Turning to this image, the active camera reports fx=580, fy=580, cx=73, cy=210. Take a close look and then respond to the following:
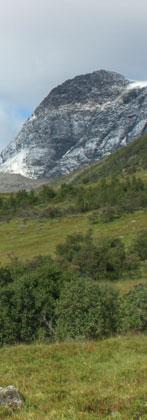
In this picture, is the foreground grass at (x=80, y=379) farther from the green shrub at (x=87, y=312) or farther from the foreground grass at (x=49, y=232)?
the foreground grass at (x=49, y=232)

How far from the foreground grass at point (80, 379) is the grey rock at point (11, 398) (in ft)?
0.66

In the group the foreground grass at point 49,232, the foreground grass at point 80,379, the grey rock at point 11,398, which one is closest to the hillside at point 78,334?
the foreground grass at point 80,379

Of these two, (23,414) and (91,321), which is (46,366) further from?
(91,321)

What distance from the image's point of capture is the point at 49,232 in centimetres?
9862

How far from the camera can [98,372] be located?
17.5 metres

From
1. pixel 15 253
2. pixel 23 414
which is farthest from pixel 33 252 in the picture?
pixel 23 414

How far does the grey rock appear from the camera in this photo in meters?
13.3

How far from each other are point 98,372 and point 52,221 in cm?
9265

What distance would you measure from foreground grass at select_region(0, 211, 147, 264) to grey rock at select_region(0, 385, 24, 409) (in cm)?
6148

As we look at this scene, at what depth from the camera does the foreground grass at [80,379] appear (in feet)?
40.6

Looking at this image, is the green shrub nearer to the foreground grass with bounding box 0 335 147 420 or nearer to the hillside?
the hillside

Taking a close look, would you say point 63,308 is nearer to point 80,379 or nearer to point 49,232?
point 80,379

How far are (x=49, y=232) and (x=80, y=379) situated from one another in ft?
269

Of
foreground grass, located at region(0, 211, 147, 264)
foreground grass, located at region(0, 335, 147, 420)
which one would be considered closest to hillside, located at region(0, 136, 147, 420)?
foreground grass, located at region(0, 335, 147, 420)
